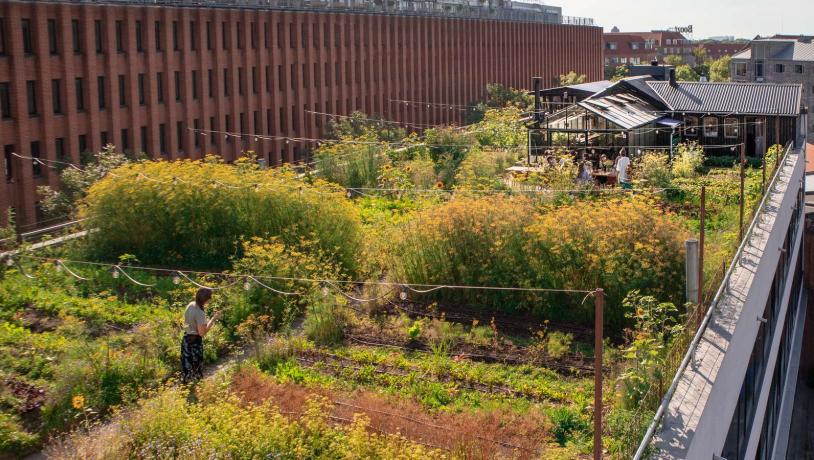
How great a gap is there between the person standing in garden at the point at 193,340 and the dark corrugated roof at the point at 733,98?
28.6m

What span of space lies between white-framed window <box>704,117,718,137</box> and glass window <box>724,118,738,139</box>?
38 centimetres

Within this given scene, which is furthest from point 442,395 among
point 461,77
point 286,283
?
point 461,77

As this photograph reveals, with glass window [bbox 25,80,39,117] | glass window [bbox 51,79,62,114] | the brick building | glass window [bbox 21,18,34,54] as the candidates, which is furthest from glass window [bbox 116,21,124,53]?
the brick building

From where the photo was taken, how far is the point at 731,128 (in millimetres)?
38781

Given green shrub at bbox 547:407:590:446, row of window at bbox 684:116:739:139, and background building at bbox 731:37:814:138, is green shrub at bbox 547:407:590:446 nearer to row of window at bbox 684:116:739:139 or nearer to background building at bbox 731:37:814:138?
row of window at bbox 684:116:739:139

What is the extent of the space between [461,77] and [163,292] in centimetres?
5246

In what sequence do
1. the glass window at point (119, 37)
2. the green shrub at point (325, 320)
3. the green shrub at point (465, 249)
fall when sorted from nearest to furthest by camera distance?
1. the green shrub at point (325, 320)
2. the green shrub at point (465, 249)
3. the glass window at point (119, 37)

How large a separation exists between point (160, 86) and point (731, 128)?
74.1ft

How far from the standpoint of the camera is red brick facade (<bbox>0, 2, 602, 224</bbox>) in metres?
33.7

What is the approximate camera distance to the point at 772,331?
2436 centimetres

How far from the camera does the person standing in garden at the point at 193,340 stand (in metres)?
15.3

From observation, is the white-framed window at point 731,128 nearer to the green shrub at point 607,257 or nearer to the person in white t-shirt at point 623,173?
the person in white t-shirt at point 623,173

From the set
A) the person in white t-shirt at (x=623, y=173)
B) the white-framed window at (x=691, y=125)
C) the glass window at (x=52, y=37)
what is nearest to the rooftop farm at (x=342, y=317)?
the person in white t-shirt at (x=623, y=173)

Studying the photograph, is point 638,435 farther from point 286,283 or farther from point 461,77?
point 461,77
